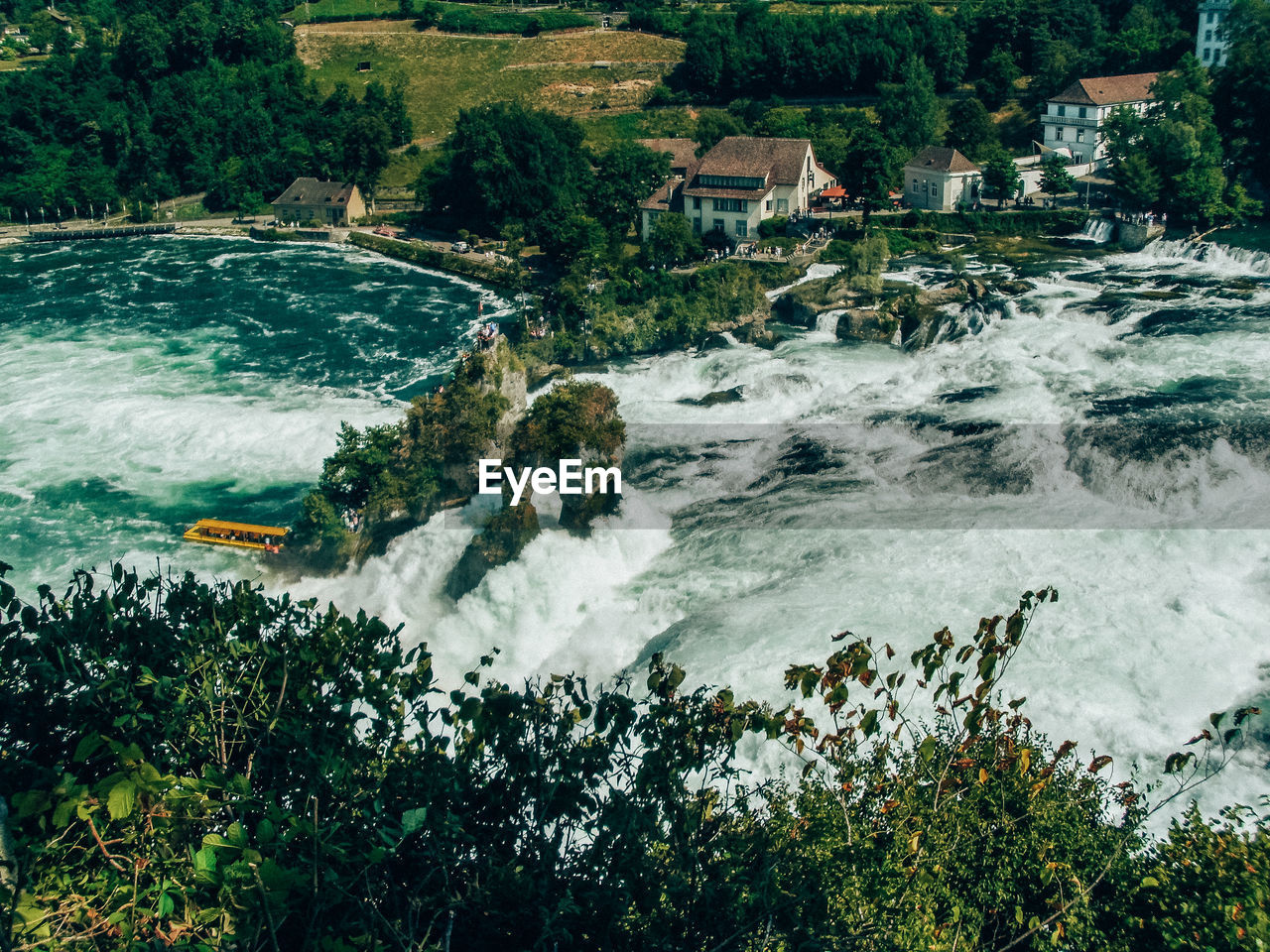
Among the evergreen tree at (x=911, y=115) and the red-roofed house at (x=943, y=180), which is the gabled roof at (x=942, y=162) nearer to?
the red-roofed house at (x=943, y=180)

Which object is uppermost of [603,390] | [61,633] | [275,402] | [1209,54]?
[1209,54]

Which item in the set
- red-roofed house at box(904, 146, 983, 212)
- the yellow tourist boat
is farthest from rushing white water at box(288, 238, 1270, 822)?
red-roofed house at box(904, 146, 983, 212)

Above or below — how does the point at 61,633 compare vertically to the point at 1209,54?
below

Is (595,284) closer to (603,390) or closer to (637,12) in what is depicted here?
(603,390)

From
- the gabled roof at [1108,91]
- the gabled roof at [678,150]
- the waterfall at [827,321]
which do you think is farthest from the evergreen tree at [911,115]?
the waterfall at [827,321]

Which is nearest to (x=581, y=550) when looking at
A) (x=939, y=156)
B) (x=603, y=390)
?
(x=603, y=390)

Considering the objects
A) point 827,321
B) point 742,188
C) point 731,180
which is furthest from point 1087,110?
point 827,321
